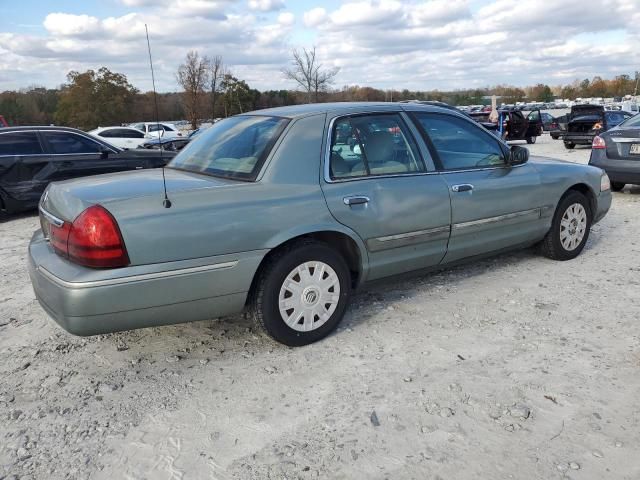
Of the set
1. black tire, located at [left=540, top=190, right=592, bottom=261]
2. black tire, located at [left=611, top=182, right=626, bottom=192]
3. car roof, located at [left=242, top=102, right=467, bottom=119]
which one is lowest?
black tire, located at [left=611, top=182, right=626, bottom=192]

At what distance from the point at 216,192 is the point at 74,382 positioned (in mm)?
1375

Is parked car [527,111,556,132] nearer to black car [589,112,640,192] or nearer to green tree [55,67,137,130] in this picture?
black car [589,112,640,192]

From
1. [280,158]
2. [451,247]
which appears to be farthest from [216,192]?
[451,247]

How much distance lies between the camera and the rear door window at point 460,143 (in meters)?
4.10

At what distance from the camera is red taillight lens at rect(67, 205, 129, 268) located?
109 inches

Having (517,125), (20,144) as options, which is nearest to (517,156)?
(20,144)

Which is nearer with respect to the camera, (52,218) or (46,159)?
(52,218)

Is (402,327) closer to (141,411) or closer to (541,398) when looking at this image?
(541,398)

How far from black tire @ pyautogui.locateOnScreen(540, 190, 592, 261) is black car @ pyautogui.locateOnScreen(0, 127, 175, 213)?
6.13 m

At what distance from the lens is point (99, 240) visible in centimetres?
276

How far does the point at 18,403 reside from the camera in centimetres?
290

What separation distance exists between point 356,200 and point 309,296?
699mm

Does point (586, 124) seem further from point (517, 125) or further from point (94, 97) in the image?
point (94, 97)

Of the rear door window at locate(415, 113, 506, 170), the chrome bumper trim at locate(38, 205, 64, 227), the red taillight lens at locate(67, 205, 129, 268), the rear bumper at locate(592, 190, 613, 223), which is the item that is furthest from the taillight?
the rear bumper at locate(592, 190, 613, 223)
